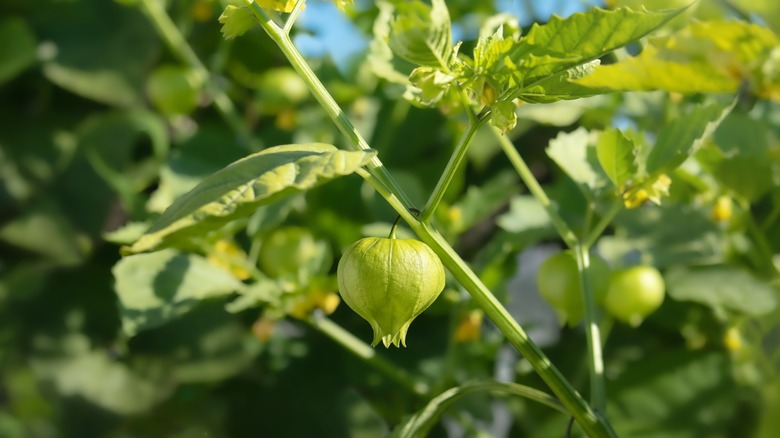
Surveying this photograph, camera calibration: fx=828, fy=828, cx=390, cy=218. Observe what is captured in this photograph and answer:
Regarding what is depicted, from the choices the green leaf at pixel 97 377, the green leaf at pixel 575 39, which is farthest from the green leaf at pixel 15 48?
the green leaf at pixel 575 39

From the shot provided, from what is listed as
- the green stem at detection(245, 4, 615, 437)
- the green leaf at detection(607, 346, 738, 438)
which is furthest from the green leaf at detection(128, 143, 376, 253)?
the green leaf at detection(607, 346, 738, 438)

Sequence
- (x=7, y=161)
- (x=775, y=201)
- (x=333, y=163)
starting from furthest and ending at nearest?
(x=7, y=161)
(x=775, y=201)
(x=333, y=163)

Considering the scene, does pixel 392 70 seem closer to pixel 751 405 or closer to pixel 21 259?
pixel 751 405

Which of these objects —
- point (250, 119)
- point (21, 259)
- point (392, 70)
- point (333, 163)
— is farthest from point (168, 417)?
point (333, 163)

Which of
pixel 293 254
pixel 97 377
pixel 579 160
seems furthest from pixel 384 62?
pixel 97 377

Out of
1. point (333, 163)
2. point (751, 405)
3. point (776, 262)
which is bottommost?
point (751, 405)

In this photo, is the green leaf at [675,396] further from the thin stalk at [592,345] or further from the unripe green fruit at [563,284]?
the thin stalk at [592,345]
